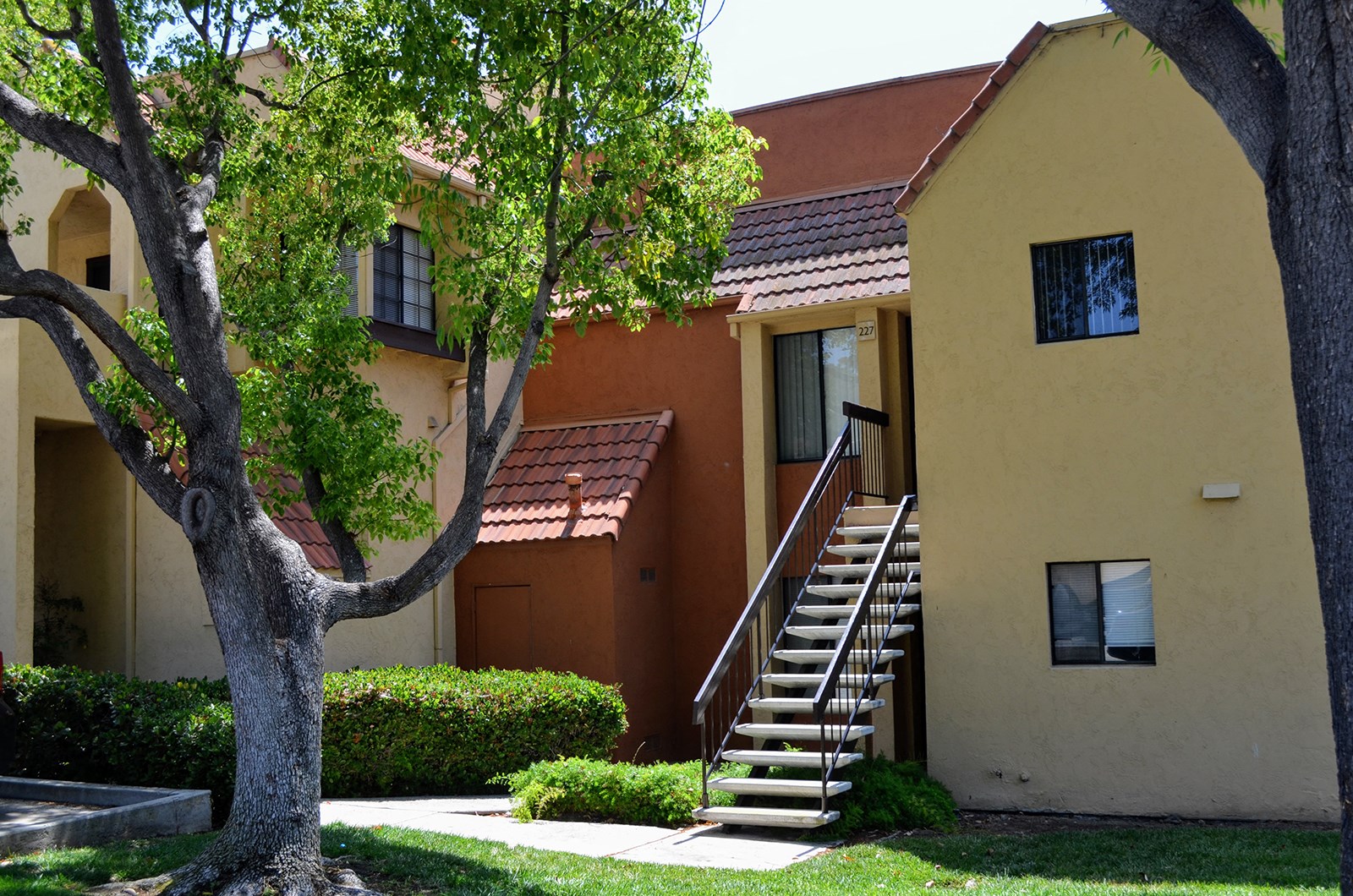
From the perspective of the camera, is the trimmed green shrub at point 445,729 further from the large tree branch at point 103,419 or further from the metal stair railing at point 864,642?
the large tree branch at point 103,419

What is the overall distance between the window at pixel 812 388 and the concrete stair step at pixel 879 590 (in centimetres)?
296

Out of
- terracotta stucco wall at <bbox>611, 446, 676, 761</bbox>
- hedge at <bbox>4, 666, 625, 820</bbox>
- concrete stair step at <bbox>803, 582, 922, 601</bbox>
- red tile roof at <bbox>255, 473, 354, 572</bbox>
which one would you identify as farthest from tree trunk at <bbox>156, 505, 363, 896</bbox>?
terracotta stucco wall at <bbox>611, 446, 676, 761</bbox>

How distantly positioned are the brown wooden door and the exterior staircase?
2710 mm

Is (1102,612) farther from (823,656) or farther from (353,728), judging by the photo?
(353,728)

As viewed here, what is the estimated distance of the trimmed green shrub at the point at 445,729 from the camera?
12141 millimetres

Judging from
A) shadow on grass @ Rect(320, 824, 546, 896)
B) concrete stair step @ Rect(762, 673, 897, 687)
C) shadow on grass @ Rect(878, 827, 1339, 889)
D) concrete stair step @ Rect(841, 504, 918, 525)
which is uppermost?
concrete stair step @ Rect(841, 504, 918, 525)

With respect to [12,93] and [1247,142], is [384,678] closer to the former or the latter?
[12,93]

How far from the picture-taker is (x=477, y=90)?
29.1 feet

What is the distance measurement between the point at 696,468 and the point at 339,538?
24.6 feet

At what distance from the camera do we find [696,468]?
1630 cm

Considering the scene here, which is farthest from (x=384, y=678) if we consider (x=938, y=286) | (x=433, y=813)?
(x=938, y=286)

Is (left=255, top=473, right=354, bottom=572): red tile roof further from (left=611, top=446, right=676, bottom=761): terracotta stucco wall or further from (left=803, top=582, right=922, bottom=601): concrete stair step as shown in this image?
(left=803, top=582, right=922, bottom=601): concrete stair step

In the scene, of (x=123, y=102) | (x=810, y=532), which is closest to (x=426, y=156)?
(x=810, y=532)

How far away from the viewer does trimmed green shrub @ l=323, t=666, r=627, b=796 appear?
12141 mm
